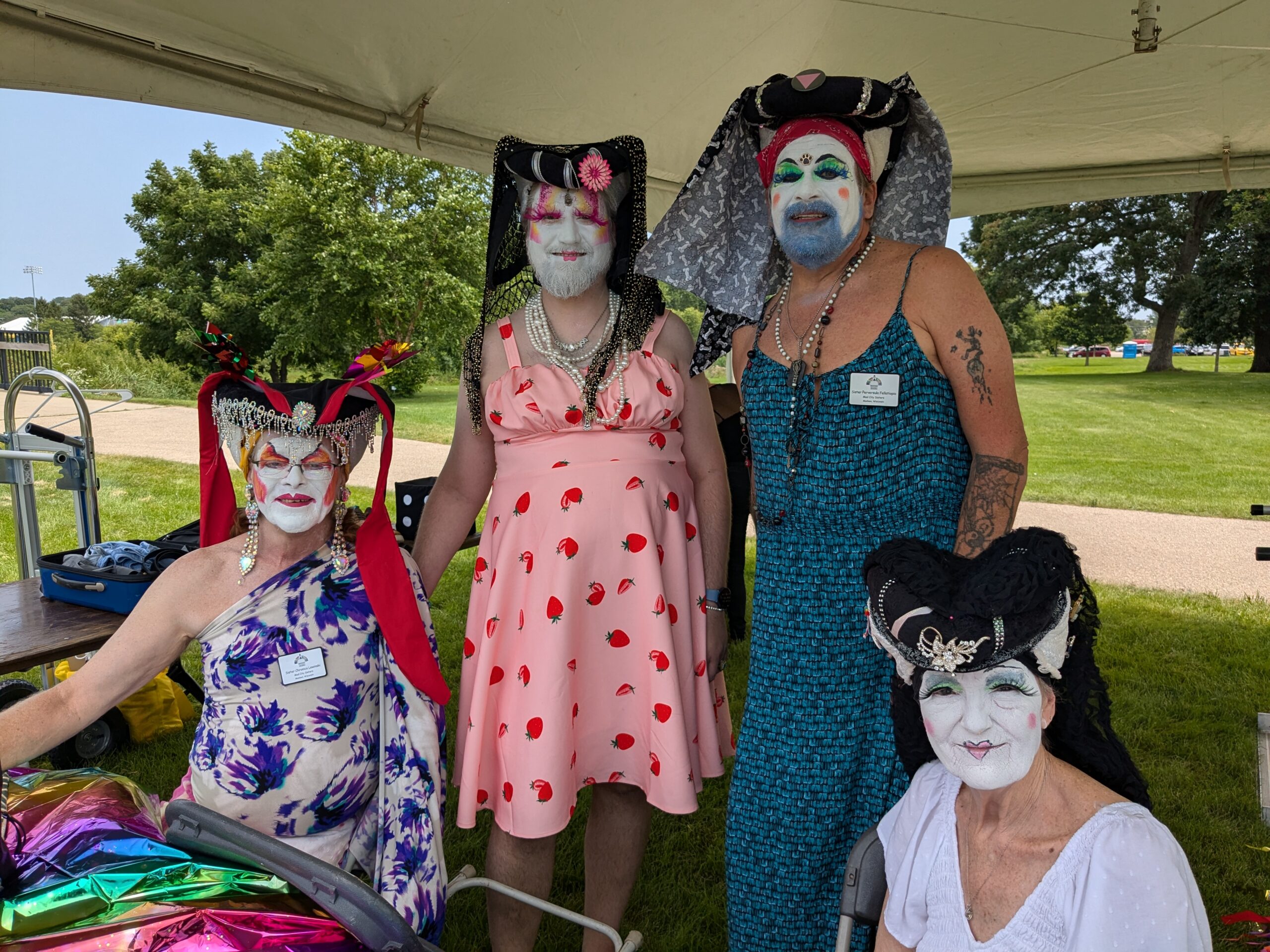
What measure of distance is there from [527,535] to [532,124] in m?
3.02

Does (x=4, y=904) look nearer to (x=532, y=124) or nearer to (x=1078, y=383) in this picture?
(x=532, y=124)

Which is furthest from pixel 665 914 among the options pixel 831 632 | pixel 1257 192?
pixel 1257 192

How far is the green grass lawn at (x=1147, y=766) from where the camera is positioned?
3.14 metres

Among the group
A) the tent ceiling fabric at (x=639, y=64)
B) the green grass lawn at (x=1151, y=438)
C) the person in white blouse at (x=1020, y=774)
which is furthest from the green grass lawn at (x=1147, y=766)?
the green grass lawn at (x=1151, y=438)

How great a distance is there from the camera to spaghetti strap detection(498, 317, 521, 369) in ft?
7.68

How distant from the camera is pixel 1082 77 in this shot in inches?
167

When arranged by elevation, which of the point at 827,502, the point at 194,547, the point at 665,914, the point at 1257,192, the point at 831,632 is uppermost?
the point at 1257,192

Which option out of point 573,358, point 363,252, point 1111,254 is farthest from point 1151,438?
point 363,252

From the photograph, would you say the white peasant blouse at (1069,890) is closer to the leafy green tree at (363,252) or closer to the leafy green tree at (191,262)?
the leafy green tree at (363,252)

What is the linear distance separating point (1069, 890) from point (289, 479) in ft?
5.36

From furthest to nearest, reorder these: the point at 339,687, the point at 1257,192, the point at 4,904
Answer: the point at 1257,192 < the point at 339,687 < the point at 4,904

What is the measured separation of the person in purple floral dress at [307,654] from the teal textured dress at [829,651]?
2.29ft

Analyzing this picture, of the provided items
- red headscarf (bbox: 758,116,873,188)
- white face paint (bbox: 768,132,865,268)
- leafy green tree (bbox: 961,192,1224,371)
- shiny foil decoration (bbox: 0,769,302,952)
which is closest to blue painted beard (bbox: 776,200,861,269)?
white face paint (bbox: 768,132,865,268)

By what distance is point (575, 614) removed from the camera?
224 centimetres
